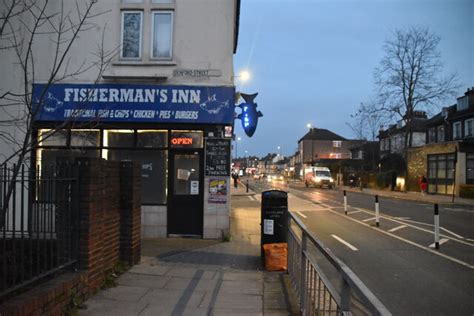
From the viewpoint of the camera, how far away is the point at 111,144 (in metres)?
12.6

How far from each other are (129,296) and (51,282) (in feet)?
4.15

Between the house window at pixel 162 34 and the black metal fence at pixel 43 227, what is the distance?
6.67 metres

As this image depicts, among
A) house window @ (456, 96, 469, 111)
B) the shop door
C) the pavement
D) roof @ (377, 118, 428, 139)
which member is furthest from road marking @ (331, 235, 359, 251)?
roof @ (377, 118, 428, 139)

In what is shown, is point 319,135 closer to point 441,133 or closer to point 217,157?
point 441,133

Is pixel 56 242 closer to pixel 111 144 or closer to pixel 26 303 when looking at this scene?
pixel 26 303

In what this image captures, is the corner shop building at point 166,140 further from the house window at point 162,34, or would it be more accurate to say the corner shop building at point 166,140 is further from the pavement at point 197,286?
the pavement at point 197,286

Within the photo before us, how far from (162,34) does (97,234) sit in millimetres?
7153

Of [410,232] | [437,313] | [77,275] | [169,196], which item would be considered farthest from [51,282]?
[410,232]

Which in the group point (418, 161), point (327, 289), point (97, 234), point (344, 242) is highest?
point (418, 161)

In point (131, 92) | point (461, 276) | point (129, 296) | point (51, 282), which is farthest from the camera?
point (131, 92)

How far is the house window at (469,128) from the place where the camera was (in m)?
46.5

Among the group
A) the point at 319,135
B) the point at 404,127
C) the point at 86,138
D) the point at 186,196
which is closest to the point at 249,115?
the point at 186,196

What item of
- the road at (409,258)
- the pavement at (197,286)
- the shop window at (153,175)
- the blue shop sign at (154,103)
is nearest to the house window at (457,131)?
the road at (409,258)

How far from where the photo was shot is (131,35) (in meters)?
12.6
